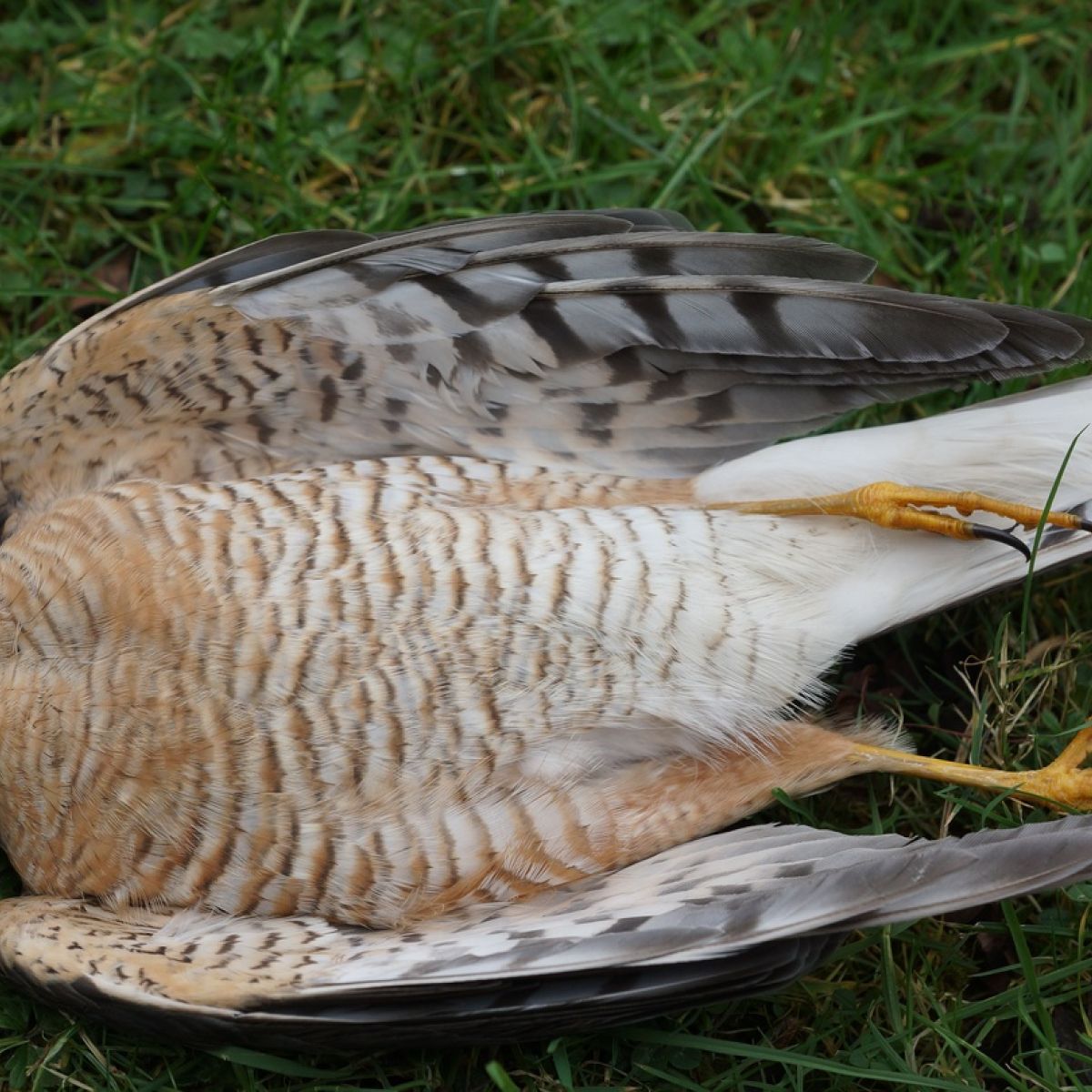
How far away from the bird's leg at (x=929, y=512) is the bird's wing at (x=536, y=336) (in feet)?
0.72

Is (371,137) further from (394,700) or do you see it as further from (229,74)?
(394,700)

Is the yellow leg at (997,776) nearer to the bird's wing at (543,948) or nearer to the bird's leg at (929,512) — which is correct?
the bird's wing at (543,948)

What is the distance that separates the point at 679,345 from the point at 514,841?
46.2 inches

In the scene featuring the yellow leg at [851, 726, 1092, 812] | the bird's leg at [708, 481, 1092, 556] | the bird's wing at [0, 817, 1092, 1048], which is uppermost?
the bird's leg at [708, 481, 1092, 556]

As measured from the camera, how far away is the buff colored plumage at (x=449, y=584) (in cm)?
276

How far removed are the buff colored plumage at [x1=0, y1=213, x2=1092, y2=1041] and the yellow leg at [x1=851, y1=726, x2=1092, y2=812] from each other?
12mm

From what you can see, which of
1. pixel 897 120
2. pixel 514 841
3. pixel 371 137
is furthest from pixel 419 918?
pixel 897 120

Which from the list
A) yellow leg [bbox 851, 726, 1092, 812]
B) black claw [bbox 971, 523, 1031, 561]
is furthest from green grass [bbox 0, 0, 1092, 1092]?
black claw [bbox 971, 523, 1031, 561]

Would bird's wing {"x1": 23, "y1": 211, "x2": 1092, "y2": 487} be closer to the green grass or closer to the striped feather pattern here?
the striped feather pattern

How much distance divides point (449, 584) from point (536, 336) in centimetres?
60

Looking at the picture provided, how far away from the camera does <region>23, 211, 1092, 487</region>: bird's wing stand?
285 cm

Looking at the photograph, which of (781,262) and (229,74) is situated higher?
(229,74)

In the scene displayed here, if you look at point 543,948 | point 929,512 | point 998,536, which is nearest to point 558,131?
point 929,512

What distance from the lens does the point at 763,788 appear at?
2984 mm
